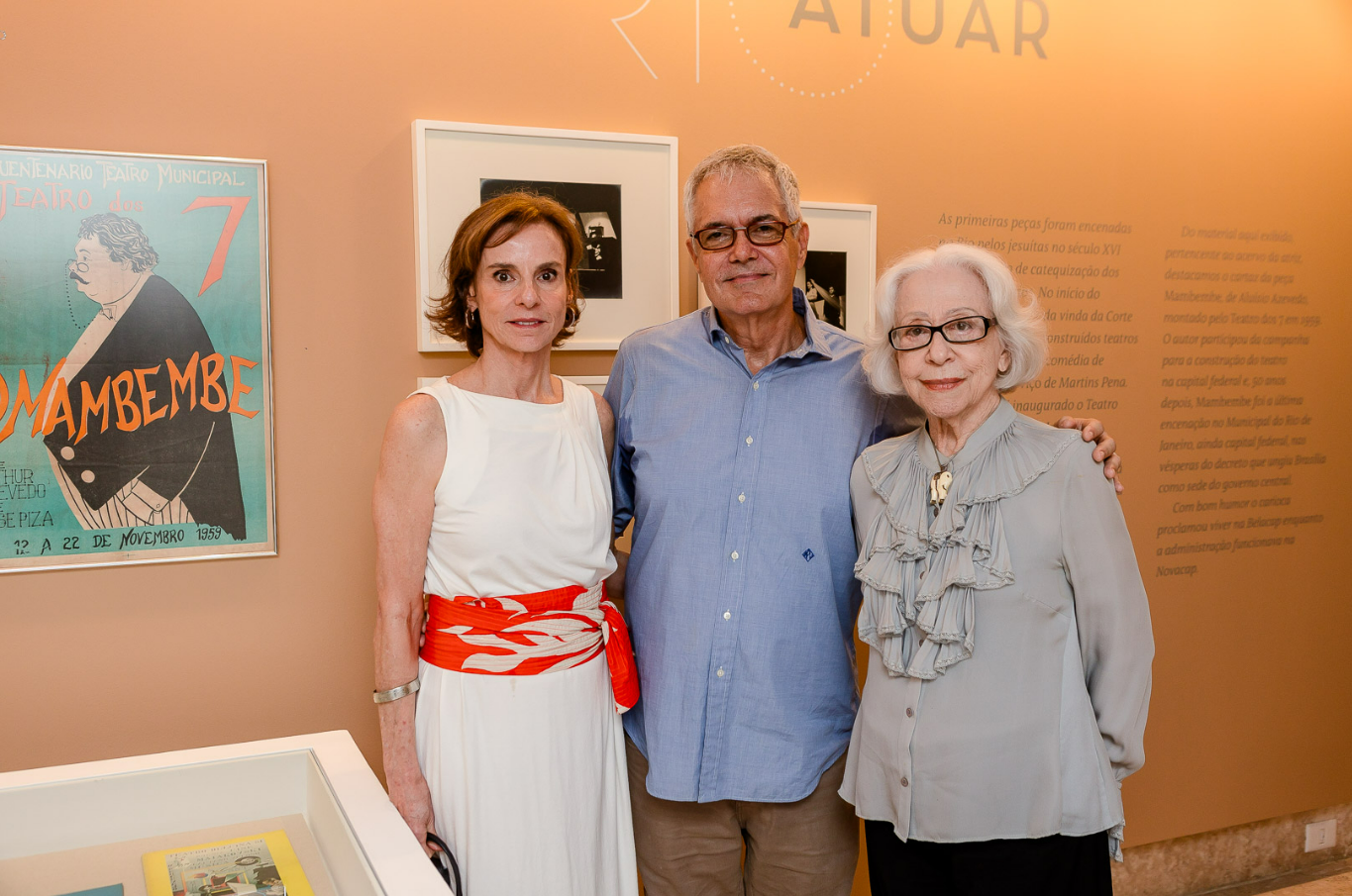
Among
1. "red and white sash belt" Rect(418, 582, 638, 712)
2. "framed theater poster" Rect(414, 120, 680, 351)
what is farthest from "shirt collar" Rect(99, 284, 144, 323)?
"red and white sash belt" Rect(418, 582, 638, 712)

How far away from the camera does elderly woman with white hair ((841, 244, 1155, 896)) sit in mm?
1651

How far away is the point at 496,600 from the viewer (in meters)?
1.84

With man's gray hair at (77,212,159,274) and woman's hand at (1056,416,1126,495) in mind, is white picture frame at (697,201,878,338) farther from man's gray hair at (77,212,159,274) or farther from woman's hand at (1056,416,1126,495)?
man's gray hair at (77,212,159,274)

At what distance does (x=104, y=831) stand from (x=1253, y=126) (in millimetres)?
3618

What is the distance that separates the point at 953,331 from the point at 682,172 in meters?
1.05

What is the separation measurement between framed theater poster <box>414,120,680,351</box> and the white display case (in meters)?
1.03

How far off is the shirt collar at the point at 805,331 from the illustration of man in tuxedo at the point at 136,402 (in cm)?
108

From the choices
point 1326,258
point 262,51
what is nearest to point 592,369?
point 262,51

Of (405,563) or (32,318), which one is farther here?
(32,318)

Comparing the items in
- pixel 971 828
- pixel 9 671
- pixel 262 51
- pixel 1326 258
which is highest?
pixel 262 51

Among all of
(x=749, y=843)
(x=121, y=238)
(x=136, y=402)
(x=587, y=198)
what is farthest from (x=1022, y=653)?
(x=121, y=238)

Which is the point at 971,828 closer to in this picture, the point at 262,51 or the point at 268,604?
the point at 268,604

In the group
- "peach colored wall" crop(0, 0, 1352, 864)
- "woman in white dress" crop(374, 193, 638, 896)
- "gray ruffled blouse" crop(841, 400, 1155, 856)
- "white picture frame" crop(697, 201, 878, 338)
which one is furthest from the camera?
"white picture frame" crop(697, 201, 878, 338)

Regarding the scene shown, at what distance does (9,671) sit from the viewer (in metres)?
2.08
